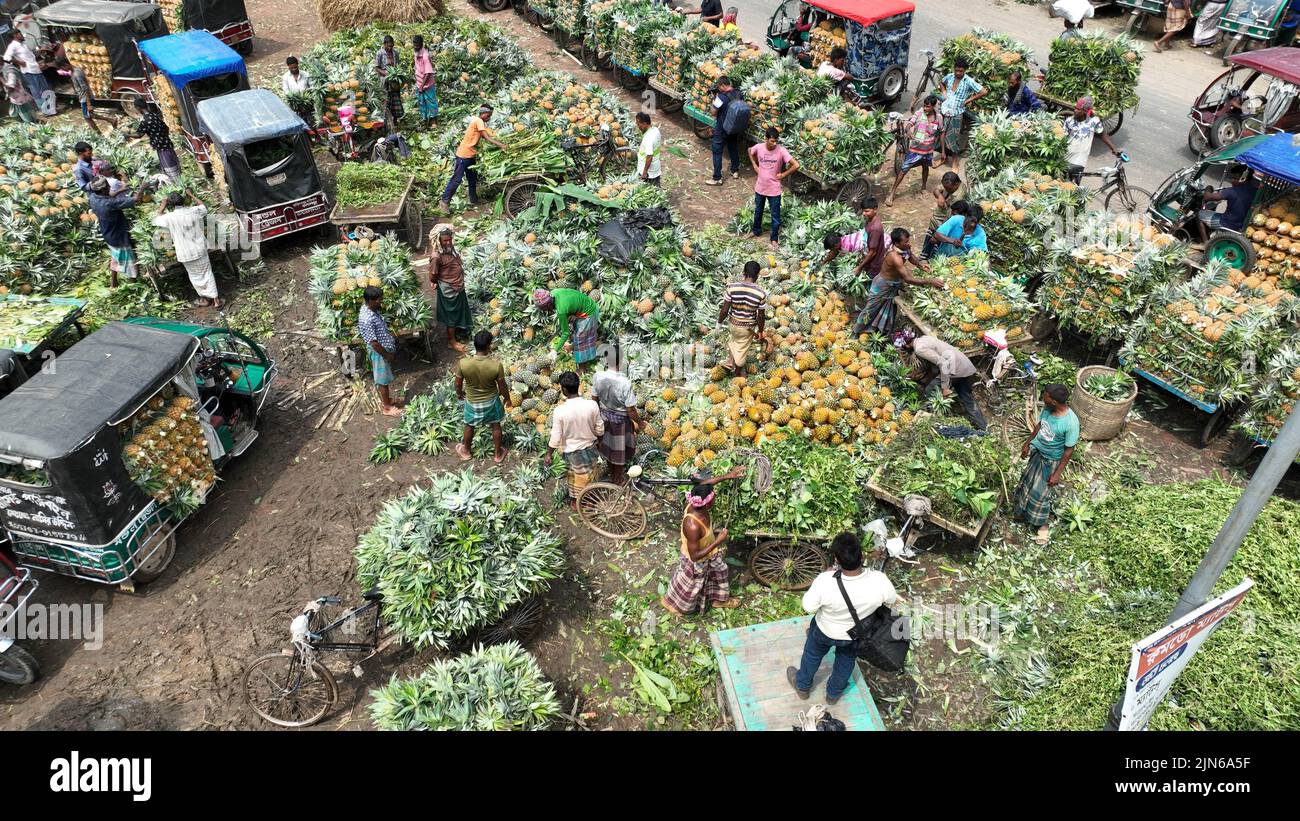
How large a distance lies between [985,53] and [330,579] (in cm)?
1612

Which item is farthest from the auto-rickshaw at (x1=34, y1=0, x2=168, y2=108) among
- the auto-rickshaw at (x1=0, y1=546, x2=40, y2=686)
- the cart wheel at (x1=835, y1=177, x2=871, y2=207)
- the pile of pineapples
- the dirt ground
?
the cart wheel at (x1=835, y1=177, x2=871, y2=207)

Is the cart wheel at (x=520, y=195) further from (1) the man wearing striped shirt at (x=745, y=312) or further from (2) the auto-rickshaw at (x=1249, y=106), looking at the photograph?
(2) the auto-rickshaw at (x=1249, y=106)

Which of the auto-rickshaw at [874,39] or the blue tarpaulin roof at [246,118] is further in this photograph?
the auto-rickshaw at [874,39]

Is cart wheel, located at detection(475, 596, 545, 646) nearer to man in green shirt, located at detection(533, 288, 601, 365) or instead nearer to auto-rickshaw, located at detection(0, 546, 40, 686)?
man in green shirt, located at detection(533, 288, 601, 365)

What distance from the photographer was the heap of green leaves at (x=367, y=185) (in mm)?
14219

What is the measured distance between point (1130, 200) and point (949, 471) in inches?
358

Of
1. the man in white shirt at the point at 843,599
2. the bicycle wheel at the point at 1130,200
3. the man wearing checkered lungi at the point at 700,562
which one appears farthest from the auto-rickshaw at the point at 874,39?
the man in white shirt at the point at 843,599

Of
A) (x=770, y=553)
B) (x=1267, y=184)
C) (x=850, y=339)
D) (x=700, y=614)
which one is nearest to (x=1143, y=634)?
(x=770, y=553)

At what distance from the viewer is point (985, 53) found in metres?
17.2

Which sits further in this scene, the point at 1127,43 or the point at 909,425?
the point at 1127,43

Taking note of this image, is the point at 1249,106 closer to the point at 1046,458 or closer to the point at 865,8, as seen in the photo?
the point at 865,8

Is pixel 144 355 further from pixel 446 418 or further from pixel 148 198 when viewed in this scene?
pixel 148 198

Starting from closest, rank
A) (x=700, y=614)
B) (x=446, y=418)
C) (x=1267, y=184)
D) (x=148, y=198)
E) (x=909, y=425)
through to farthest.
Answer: (x=700, y=614)
(x=909, y=425)
(x=446, y=418)
(x=1267, y=184)
(x=148, y=198)

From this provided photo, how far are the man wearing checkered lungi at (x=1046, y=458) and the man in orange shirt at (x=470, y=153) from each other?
1035 centimetres
